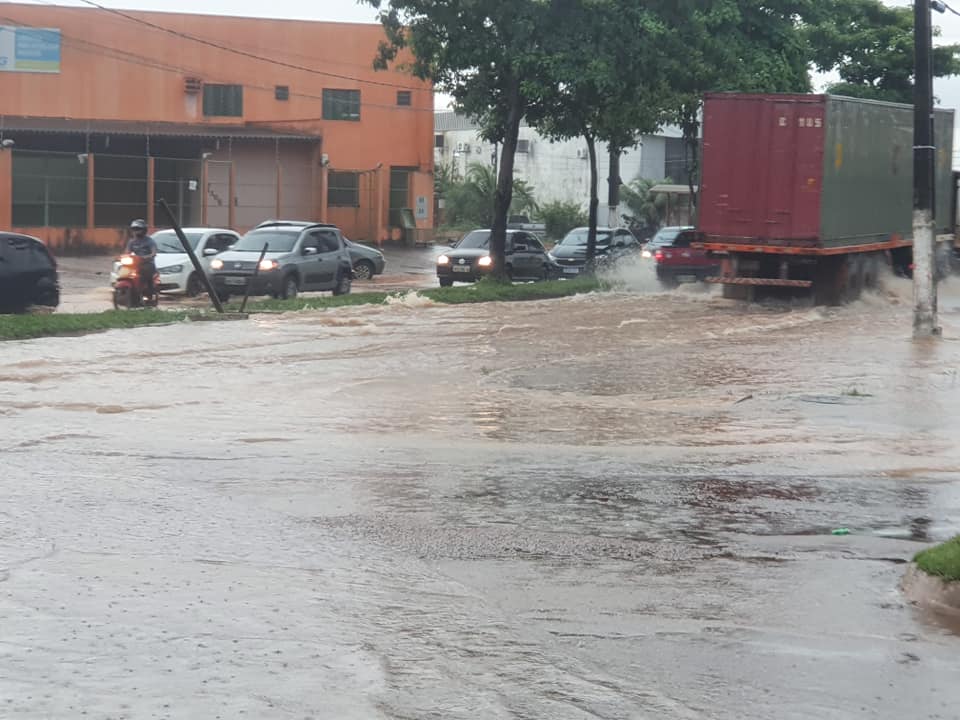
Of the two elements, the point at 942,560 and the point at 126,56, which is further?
the point at 126,56

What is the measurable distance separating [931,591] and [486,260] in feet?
85.7

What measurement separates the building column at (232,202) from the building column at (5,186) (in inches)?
281

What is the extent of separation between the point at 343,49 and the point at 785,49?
23457 mm

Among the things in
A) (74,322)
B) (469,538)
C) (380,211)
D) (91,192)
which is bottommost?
(469,538)

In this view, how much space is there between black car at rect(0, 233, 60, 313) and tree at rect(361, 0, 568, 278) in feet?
36.1

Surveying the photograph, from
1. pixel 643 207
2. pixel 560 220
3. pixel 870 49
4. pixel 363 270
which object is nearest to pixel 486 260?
pixel 363 270

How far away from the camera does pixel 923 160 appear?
20.0 meters

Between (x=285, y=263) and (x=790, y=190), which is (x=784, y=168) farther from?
(x=285, y=263)

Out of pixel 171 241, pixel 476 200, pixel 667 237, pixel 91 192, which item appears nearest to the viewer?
pixel 171 241

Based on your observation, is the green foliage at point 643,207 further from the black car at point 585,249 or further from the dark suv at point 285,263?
the dark suv at point 285,263

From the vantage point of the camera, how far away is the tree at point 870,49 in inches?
1677

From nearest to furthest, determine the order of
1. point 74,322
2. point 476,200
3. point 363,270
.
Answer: point 74,322 < point 363,270 < point 476,200

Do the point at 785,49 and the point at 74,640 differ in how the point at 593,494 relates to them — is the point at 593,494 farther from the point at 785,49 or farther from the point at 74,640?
the point at 785,49

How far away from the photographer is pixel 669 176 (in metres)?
70.4
